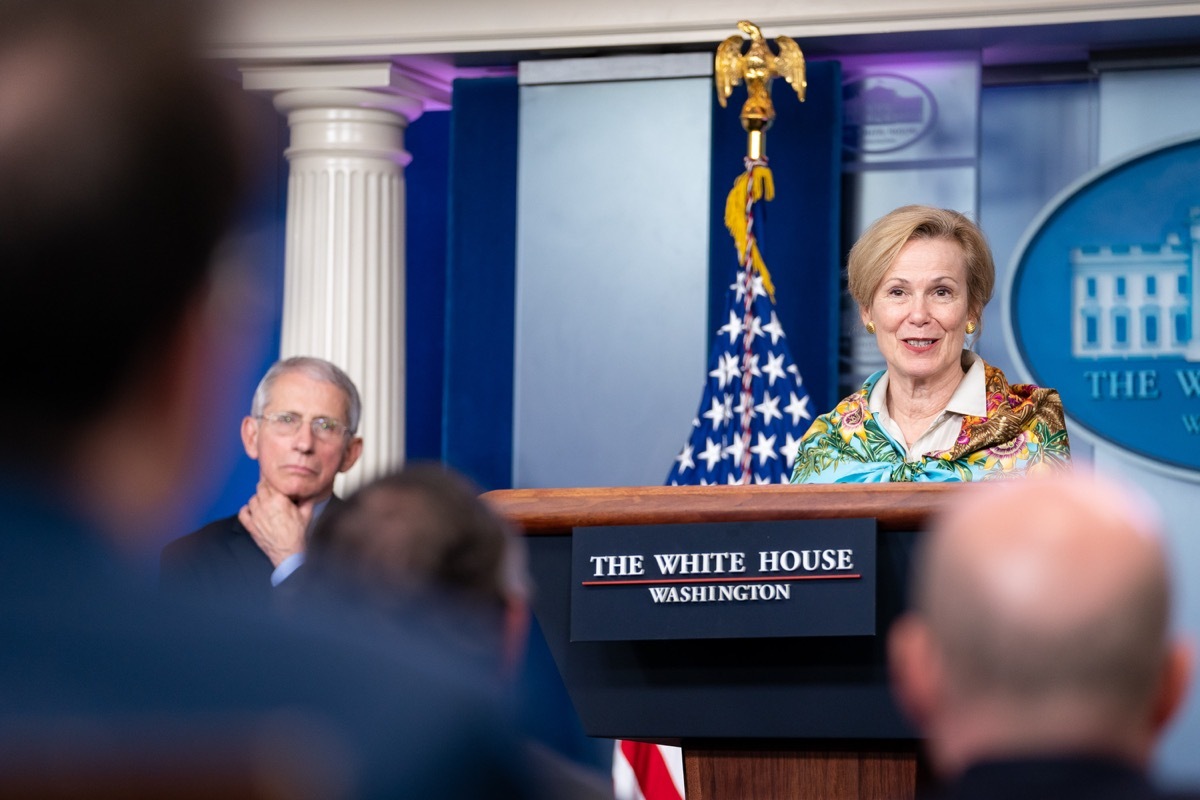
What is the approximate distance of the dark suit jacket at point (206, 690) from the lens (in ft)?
1.68

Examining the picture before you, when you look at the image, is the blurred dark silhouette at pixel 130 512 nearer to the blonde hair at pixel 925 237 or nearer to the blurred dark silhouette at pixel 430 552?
the blurred dark silhouette at pixel 430 552

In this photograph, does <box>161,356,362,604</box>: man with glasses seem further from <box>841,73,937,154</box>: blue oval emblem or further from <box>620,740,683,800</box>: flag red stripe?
<box>841,73,937,154</box>: blue oval emblem

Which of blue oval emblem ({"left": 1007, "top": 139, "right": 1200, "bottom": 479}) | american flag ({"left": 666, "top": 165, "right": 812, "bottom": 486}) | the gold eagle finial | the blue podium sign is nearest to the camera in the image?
the blue podium sign

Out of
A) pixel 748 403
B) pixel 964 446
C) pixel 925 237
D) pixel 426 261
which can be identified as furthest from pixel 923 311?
pixel 426 261

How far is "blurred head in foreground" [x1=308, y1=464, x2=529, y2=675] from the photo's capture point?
3.18 feet

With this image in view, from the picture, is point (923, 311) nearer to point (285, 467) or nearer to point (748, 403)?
point (285, 467)

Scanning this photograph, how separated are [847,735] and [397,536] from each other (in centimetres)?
108

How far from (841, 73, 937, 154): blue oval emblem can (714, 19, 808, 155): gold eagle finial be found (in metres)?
0.85

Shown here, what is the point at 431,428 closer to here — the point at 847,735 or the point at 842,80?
the point at 842,80

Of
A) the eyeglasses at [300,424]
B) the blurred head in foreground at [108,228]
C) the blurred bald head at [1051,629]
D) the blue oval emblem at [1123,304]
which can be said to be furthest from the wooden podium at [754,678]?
the blue oval emblem at [1123,304]

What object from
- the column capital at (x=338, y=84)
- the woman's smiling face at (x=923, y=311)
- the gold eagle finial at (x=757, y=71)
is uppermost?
the column capital at (x=338, y=84)

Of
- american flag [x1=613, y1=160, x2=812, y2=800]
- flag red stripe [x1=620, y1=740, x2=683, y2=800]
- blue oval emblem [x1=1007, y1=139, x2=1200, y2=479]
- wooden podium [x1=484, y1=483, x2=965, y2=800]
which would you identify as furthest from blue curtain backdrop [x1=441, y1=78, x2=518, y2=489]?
wooden podium [x1=484, y1=483, x2=965, y2=800]

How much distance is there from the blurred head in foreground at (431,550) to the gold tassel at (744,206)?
15.1ft

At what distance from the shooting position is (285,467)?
4.18m
